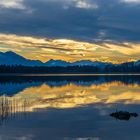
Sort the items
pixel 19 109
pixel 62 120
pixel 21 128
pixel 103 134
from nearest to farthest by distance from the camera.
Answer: pixel 103 134 → pixel 21 128 → pixel 62 120 → pixel 19 109

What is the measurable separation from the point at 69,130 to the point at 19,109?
11345 millimetres

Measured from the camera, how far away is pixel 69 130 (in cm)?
2598

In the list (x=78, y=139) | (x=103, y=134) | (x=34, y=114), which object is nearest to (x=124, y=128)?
(x=103, y=134)

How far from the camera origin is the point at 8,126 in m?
27.2

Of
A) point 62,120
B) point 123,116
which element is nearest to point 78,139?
point 62,120

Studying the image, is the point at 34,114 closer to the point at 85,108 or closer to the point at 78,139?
the point at 85,108

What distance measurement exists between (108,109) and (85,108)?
2571 mm

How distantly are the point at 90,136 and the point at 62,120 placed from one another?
7581mm

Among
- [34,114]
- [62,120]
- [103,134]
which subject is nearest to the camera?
[103,134]

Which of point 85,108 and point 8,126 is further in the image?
point 85,108

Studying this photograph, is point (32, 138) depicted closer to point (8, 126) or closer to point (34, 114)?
point (8, 126)

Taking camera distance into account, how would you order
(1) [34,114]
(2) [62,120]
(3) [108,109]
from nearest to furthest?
(2) [62,120]
(1) [34,114]
(3) [108,109]

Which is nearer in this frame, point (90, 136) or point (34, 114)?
point (90, 136)

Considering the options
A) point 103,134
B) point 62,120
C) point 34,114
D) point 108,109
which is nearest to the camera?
point 103,134
